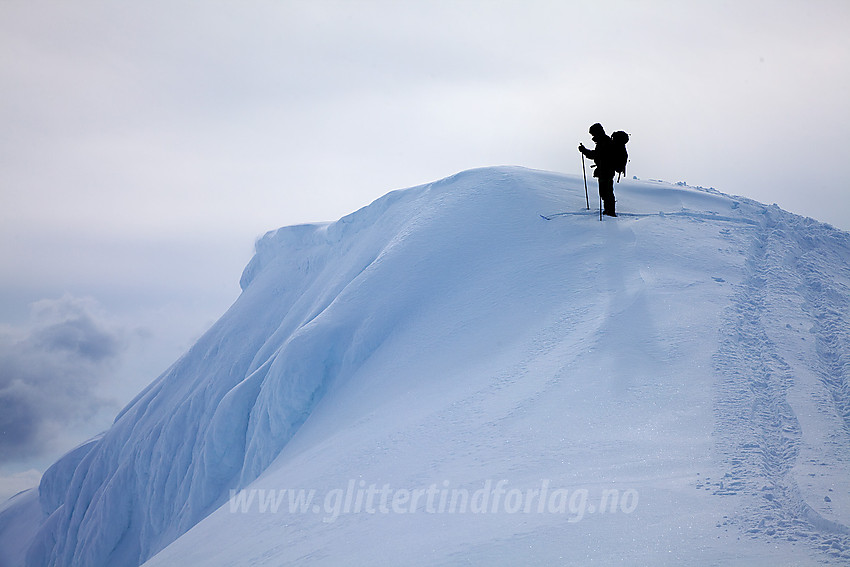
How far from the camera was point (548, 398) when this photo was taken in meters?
6.76

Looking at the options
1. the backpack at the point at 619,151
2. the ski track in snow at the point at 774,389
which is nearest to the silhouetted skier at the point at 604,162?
the backpack at the point at 619,151

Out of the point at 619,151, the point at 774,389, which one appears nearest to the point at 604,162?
the point at 619,151

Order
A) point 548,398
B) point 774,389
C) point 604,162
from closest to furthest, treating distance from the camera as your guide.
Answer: point 774,389
point 548,398
point 604,162

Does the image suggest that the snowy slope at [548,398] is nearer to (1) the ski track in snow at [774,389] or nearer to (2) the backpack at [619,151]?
(1) the ski track in snow at [774,389]

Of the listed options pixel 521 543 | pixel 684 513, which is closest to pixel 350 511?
pixel 521 543

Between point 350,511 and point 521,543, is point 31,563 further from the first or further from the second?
point 521,543

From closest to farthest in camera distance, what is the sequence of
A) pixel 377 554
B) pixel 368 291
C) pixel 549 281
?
pixel 377 554, pixel 549 281, pixel 368 291

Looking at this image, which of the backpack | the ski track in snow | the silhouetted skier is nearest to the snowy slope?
the ski track in snow

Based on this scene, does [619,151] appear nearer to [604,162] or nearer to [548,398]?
[604,162]

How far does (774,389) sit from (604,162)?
7044mm

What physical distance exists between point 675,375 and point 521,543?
10.5ft

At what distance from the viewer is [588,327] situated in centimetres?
815

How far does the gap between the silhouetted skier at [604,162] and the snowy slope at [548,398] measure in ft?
1.68

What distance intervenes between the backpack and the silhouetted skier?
6 cm
